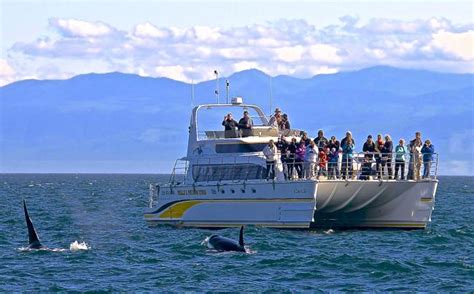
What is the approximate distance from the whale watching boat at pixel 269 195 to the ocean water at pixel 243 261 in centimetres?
56

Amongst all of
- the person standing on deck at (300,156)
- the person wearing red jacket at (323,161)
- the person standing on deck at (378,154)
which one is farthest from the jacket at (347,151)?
the person standing on deck at (300,156)

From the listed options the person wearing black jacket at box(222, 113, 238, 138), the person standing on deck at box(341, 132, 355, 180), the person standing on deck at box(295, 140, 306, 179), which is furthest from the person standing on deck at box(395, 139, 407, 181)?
the person wearing black jacket at box(222, 113, 238, 138)

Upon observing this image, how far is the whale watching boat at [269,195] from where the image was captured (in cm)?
4338

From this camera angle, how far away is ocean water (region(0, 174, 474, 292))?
3133cm

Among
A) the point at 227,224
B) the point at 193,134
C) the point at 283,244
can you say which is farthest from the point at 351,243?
the point at 193,134

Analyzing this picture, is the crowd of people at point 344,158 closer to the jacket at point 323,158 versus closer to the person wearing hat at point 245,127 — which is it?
the jacket at point 323,158

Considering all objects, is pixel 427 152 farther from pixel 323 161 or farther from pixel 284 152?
pixel 284 152

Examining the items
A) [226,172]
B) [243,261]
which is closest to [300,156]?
[226,172]

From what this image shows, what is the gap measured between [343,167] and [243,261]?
989cm

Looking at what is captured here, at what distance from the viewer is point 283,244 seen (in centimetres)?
4009

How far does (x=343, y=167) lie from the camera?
146 feet

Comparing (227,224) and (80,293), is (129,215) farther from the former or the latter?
(80,293)

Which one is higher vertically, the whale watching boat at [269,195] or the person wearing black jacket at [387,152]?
the person wearing black jacket at [387,152]

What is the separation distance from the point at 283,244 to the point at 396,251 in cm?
364
